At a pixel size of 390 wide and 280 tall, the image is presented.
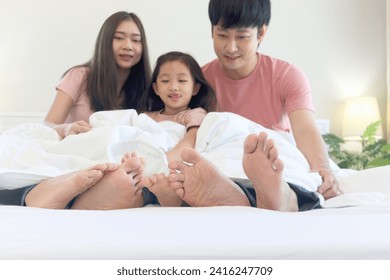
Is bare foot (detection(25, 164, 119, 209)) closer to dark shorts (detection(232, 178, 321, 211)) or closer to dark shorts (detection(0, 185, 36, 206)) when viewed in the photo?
dark shorts (detection(0, 185, 36, 206))

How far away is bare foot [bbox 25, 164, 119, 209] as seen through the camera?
1.05 metres

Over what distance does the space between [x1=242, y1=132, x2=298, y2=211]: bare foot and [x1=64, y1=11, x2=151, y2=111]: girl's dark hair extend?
3.74 ft

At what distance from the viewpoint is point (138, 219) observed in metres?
0.87

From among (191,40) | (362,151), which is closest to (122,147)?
(191,40)

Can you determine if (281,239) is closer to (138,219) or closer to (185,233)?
(185,233)

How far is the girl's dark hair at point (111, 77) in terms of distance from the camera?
2154 mm

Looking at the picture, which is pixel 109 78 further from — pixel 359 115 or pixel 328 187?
pixel 359 115

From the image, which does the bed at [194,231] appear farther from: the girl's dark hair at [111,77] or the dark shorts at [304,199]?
the girl's dark hair at [111,77]

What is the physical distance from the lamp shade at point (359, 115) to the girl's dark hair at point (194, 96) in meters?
1.66

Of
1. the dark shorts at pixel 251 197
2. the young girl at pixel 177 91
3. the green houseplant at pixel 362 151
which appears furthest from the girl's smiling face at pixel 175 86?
the green houseplant at pixel 362 151

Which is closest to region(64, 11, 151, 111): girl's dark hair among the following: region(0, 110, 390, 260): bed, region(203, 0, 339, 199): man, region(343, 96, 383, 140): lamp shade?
region(203, 0, 339, 199): man

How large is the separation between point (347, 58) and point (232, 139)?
228 centimetres

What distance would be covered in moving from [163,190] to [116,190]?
0.34 ft
